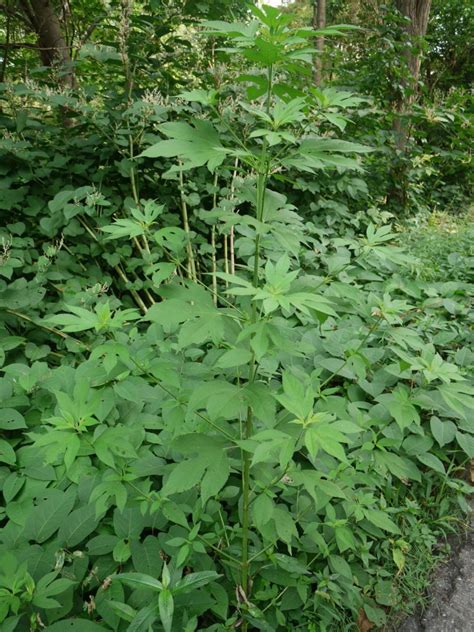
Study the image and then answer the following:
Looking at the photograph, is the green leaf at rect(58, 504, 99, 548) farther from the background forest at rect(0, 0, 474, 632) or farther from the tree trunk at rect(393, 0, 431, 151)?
the tree trunk at rect(393, 0, 431, 151)

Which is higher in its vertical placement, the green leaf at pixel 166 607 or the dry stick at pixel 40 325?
the green leaf at pixel 166 607

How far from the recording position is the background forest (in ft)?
3.69

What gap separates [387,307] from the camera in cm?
162

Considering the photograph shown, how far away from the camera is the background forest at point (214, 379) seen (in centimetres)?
113

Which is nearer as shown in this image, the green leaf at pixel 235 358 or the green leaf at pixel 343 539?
the green leaf at pixel 235 358

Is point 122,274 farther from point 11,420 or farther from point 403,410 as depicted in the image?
point 403,410

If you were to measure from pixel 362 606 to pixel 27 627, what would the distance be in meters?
1.11

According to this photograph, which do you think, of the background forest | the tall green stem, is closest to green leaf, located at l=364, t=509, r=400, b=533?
the background forest

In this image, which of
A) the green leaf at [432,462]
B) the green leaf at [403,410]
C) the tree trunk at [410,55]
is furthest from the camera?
the tree trunk at [410,55]

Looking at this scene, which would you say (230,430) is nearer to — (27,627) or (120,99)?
(27,627)

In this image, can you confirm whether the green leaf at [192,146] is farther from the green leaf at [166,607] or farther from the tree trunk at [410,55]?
the tree trunk at [410,55]

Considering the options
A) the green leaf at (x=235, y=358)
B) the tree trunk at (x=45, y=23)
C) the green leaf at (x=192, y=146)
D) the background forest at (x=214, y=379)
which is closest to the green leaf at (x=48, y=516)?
the background forest at (x=214, y=379)

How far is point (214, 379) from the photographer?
4.62 ft

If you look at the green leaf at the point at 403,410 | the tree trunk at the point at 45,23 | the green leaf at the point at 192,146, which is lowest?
the green leaf at the point at 403,410
